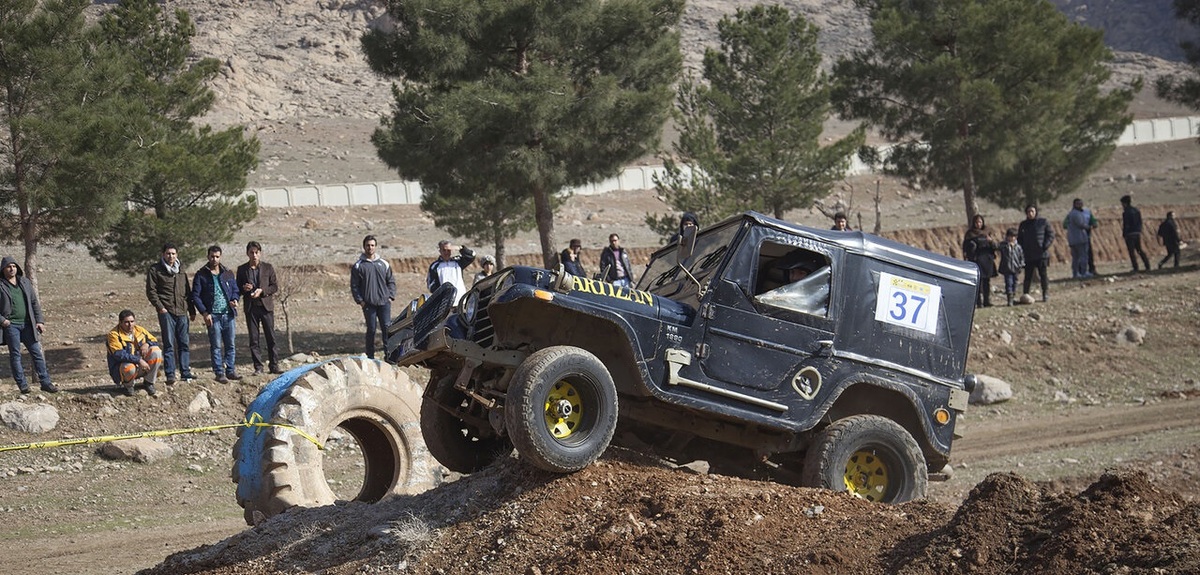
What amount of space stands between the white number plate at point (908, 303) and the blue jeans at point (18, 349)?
11.3 m

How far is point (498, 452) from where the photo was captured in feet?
34.2

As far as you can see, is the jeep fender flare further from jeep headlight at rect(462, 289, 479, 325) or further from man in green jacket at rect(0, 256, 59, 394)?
man in green jacket at rect(0, 256, 59, 394)

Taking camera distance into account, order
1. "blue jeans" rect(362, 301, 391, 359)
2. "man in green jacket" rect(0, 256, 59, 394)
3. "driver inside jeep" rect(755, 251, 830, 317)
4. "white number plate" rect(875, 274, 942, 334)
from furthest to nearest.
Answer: "blue jeans" rect(362, 301, 391, 359) < "man in green jacket" rect(0, 256, 59, 394) < "white number plate" rect(875, 274, 942, 334) < "driver inside jeep" rect(755, 251, 830, 317)

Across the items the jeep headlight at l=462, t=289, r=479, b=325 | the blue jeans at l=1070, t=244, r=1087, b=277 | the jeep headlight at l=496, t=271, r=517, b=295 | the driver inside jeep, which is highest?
the jeep headlight at l=496, t=271, r=517, b=295

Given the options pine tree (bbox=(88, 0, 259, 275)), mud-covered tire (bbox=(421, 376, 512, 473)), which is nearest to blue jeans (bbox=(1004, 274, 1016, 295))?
mud-covered tire (bbox=(421, 376, 512, 473))

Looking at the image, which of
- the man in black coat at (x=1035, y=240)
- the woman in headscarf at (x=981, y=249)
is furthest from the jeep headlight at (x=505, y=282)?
the man in black coat at (x=1035, y=240)

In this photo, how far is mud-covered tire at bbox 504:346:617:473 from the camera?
27.4 ft

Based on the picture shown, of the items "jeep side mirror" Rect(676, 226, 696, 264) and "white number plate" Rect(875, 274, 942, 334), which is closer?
"jeep side mirror" Rect(676, 226, 696, 264)

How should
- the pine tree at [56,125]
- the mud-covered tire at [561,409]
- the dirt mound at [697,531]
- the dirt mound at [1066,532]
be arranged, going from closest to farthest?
1. the dirt mound at [1066,532]
2. the dirt mound at [697,531]
3. the mud-covered tire at [561,409]
4. the pine tree at [56,125]

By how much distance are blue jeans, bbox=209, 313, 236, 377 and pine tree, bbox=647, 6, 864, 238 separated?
15086mm

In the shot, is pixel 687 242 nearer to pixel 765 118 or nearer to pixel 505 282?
pixel 505 282

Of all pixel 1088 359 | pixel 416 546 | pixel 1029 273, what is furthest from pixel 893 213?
pixel 416 546

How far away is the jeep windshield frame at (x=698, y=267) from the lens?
392 inches

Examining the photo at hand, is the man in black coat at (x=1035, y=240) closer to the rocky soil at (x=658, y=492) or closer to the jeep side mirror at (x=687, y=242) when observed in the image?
the rocky soil at (x=658, y=492)
